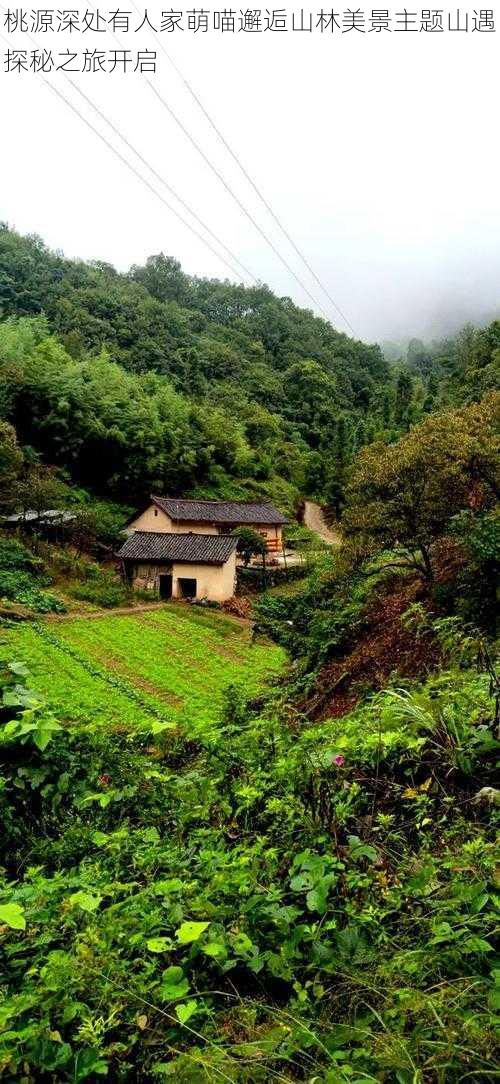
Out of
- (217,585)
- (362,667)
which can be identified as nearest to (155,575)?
(217,585)

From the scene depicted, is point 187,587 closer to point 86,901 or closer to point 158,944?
point 86,901

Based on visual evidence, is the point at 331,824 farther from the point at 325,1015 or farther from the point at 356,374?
the point at 356,374

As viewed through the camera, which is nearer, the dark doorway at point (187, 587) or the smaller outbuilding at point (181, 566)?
the smaller outbuilding at point (181, 566)

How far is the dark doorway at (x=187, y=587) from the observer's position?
1123 inches

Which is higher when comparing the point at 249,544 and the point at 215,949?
the point at 215,949

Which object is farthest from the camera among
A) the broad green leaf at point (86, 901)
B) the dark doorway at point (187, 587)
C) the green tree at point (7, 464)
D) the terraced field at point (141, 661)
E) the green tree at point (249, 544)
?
the green tree at point (249, 544)

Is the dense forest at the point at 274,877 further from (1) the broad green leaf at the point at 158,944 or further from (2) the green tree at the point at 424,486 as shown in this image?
(2) the green tree at the point at 424,486

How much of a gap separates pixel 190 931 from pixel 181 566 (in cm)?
2663

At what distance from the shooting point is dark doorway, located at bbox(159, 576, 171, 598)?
28.7m

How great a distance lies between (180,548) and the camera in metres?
28.7

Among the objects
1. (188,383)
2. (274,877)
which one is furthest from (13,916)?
(188,383)

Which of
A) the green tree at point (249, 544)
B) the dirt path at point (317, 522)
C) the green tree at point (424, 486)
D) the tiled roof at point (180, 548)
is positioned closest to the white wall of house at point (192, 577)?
the tiled roof at point (180, 548)

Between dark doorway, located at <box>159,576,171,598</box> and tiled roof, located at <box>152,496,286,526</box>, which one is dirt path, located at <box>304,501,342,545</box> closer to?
tiled roof, located at <box>152,496,286,526</box>

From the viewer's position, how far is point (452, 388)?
184 ft
